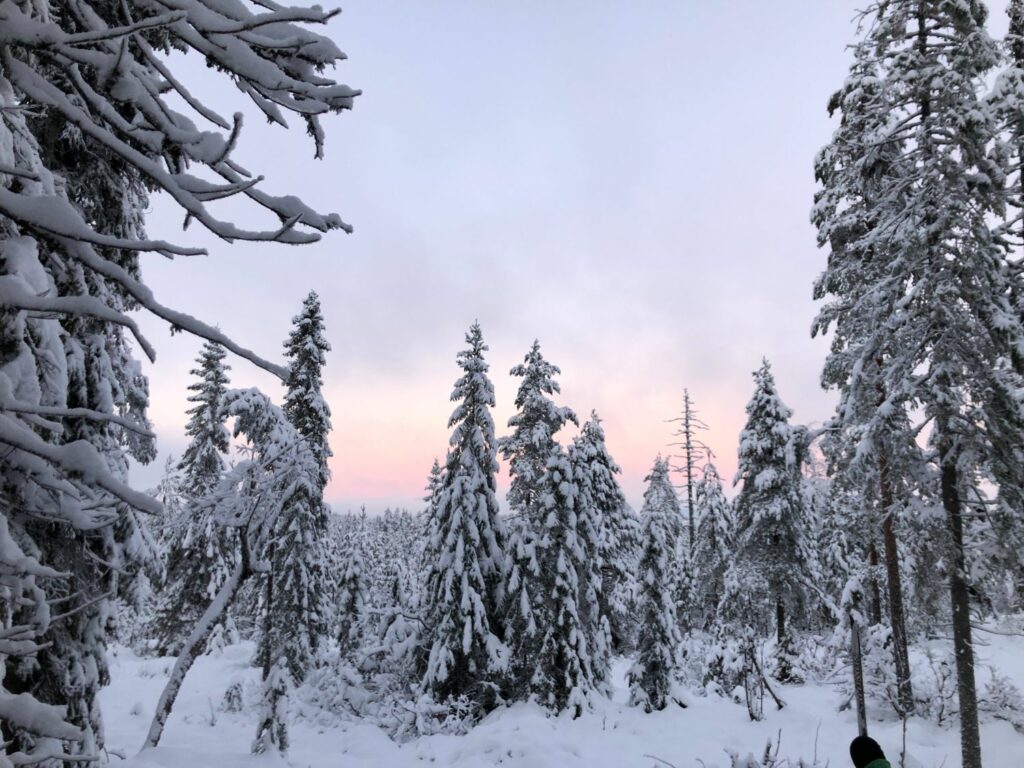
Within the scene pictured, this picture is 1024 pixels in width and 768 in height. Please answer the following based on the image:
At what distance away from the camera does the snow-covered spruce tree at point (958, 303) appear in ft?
35.4

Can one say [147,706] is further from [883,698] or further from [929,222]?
[929,222]

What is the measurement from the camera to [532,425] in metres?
20.6

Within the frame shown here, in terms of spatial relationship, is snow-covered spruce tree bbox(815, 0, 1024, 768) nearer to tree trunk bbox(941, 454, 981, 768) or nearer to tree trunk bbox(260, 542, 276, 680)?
tree trunk bbox(941, 454, 981, 768)

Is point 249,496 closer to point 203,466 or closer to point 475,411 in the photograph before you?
point 475,411

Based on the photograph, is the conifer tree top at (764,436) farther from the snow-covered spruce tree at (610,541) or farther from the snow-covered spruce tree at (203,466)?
the snow-covered spruce tree at (203,466)

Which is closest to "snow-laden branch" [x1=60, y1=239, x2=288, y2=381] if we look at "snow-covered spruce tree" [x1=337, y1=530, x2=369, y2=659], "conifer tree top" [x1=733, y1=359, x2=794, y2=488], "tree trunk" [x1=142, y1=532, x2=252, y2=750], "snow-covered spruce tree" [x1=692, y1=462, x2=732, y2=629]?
"tree trunk" [x1=142, y1=532, x2=252, y2=750]

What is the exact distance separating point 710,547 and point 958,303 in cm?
2792

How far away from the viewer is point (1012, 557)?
10.7 metres

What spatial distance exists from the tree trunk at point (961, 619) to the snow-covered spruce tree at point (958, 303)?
2 centimetres

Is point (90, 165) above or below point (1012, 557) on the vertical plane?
above

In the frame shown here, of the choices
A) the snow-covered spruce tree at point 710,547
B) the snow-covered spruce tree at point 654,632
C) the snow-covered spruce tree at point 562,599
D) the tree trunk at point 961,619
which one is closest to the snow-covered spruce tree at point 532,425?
the snow-covered spruce tree at point 562,599

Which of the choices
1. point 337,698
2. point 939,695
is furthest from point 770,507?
point 337,698

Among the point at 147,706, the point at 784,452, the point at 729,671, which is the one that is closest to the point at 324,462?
the point at 147,706

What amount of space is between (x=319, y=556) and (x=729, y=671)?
15.9 meters
